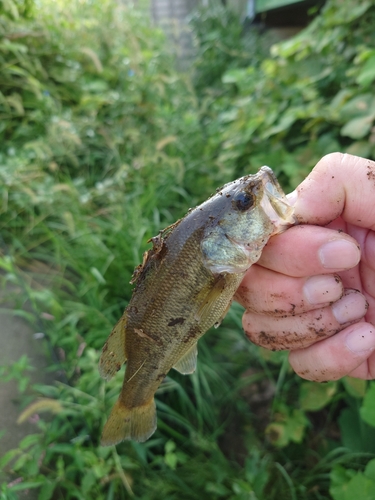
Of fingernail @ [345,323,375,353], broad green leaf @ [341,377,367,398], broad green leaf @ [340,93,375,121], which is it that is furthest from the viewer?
broad green leaf @ [340,93,375,121]

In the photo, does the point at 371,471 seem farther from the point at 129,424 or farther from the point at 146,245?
the point at 146,245

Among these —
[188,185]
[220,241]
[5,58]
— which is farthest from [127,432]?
[5,58]

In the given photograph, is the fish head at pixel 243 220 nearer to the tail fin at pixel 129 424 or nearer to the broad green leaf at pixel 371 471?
the tail fin at pixel 129 424

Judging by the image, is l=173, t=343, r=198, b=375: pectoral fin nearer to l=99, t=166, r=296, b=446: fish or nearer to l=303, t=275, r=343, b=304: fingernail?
l=99, t=166, r=296, b=446: fish

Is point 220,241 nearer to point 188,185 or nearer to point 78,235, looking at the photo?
point 78,235

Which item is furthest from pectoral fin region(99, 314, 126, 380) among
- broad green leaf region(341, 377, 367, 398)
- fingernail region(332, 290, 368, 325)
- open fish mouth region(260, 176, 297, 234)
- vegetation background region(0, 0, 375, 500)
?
broad green leaf region(341, 377, 367, 398)

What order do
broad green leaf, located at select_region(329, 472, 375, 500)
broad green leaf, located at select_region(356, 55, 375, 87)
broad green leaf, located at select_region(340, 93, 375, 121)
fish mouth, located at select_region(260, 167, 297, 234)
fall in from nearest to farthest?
fish mouth, located at select_region(260, 167, 297, 234) < broad green leaf, located at select_region(329, 472, 375, 500) < broad green leaf, located at select_region(356, 55, 375, 87) < broad green leaf, located at select_region(340, 93, 375, 121)

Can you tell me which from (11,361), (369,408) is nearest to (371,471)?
(369,408)
